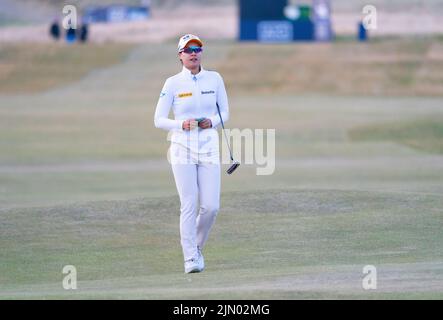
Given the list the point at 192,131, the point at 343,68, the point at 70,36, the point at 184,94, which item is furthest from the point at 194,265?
the point at 70,36

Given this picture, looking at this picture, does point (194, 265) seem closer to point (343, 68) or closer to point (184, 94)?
point (184, 94)

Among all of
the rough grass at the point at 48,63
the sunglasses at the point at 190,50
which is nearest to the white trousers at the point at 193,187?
the sunglasses at the point at 190,50

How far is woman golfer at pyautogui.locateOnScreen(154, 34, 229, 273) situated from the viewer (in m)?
12.1

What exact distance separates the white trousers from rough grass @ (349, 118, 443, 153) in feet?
67.6

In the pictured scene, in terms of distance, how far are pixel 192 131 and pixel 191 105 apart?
0.24m

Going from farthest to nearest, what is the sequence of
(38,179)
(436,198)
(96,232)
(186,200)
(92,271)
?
(38,179) → (436,198) → (96,232) → (92,271) → (186,200)

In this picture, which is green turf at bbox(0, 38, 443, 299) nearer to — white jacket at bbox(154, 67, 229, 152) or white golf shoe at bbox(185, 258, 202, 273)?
white golf shoe at bbox(185, 258, 202, 273)

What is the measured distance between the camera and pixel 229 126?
39062 millimetres

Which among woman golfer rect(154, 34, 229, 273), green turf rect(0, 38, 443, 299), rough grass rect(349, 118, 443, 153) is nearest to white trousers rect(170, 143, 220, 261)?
woman golfer rect(154, 34, 229, 273)

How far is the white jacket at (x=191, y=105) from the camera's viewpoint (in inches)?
478
